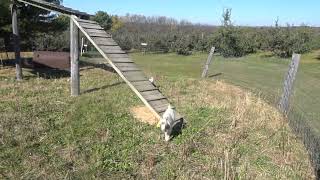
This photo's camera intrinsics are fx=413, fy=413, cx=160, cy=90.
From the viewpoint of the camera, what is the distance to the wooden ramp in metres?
9.45

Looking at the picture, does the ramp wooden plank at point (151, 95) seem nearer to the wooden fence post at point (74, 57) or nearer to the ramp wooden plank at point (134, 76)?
the ramp wooden plank at point (134, 76)

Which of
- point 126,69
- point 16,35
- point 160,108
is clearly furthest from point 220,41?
point 160,108

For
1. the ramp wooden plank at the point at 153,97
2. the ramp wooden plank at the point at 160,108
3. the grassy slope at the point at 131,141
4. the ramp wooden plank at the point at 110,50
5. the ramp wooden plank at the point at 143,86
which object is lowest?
Result: the grassy slope at the point at 131,141

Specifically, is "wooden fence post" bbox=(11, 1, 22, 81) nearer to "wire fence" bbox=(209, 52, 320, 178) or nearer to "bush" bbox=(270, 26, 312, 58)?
"wire fence" bbox=(209, 52, 320, 178)

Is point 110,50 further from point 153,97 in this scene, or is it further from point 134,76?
point 153,97

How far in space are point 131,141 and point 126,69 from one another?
347 centimetres

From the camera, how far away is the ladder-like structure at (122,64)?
9.46 meters

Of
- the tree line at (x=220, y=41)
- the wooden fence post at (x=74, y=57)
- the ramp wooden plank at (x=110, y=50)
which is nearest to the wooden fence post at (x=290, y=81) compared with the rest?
the ramp wooden plank at (x=110, y=50)

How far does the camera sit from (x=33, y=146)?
6992 mm

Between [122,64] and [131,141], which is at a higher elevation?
[122,64]

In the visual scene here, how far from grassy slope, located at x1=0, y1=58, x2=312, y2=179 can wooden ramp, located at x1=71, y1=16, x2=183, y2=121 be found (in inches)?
23.4

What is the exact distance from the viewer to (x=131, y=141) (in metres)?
7.50

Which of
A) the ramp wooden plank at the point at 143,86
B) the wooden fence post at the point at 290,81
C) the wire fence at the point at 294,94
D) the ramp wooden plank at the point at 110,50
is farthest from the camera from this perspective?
the ramp wooden plank at the point at 110,50

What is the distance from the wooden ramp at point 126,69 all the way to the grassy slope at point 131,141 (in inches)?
23.4
